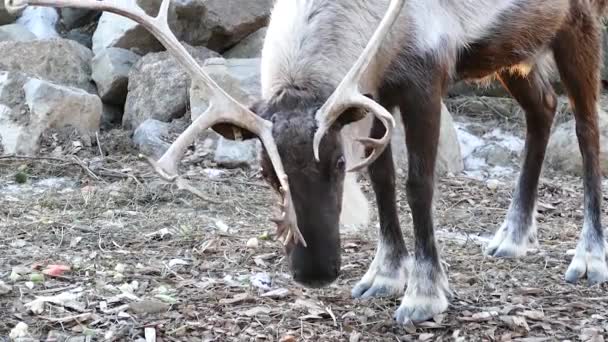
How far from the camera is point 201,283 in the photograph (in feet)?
15.6

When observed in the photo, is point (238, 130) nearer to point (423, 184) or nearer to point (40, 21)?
point (423, 184)

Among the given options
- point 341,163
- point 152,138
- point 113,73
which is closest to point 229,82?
point 152,138

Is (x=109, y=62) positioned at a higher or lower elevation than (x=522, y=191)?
lower

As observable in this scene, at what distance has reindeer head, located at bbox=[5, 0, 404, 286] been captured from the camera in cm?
386

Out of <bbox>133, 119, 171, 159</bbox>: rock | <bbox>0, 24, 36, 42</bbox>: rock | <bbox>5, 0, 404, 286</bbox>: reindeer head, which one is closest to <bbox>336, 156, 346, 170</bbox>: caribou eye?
<bbox>5, 0, 404, 286</bbox>: reindeer head

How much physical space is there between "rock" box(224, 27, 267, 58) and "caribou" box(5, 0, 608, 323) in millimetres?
3689

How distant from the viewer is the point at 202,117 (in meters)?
3.93

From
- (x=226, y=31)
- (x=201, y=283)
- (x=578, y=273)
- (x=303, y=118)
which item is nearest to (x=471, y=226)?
(x=578, y=273)

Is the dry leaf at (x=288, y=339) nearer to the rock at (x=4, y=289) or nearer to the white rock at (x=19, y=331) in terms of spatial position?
the white rock at (x=19, y=331)

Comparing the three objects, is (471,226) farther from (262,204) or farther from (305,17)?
(305,17)

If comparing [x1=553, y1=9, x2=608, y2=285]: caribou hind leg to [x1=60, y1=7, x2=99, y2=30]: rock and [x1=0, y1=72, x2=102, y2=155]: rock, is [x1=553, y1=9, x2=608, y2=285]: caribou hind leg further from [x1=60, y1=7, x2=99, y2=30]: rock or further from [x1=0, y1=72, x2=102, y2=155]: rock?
[x1=60, y1=7, x2=99, y2=30]: rock

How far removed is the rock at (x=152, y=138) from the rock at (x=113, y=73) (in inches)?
32.2

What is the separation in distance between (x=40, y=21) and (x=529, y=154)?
5.94 m

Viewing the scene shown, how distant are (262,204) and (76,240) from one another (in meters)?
1.61
